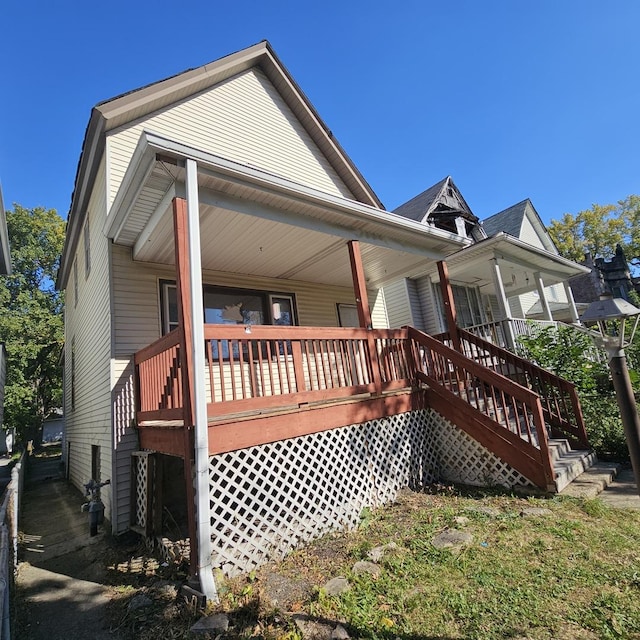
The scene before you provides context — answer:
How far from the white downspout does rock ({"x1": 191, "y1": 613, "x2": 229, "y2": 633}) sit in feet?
0.95

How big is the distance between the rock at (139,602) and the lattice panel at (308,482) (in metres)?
0.64

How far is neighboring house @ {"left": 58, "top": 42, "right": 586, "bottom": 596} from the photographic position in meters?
4.09

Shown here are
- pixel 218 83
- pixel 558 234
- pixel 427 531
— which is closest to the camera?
pixel 427 531

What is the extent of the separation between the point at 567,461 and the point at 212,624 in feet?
17.5

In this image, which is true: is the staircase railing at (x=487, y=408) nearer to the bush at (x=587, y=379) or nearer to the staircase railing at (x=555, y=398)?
the staircase railing at (x=555, y=398)

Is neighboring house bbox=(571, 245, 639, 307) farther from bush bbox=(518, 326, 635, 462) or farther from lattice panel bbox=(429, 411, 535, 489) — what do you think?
lattice panel bbox=(429, 411, 535, 489)

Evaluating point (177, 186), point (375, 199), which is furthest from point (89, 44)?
point (375, 199)

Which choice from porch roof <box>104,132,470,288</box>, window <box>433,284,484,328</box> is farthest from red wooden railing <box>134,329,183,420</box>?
window <box>433,284,484,328</box>

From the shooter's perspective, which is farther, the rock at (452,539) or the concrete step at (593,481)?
the concrete step at (593,481)

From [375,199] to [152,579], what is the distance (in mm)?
9726

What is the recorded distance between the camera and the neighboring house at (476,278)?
10156 mm

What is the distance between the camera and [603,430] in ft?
21.1

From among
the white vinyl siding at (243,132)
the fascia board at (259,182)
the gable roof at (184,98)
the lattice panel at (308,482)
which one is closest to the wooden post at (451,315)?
the fascia board at (259,182)

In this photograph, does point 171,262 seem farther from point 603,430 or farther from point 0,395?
point 603,430
